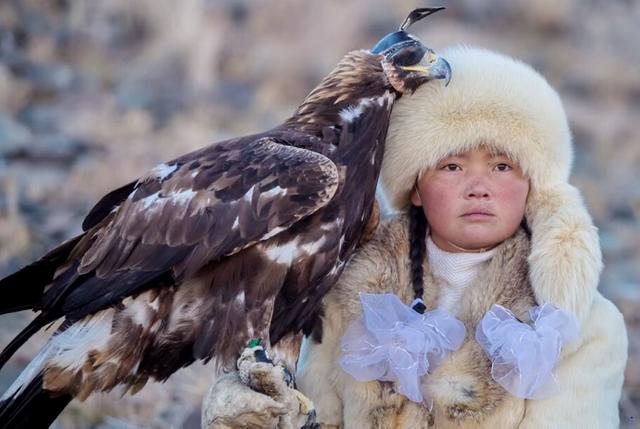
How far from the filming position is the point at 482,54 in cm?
353

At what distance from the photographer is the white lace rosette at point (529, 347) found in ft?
10.0

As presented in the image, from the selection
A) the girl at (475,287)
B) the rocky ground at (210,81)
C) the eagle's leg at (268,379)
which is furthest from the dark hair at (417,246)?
the rocky ground at (210,81)

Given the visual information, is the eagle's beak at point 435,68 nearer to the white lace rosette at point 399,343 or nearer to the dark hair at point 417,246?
the dark hair at point 417,246

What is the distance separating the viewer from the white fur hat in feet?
10.7

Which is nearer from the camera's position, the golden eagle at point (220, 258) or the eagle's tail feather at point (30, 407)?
the golden eagle at point (220, 258)

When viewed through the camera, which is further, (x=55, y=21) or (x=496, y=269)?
(x=55, y=21)

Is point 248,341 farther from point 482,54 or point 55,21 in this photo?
point 55,21

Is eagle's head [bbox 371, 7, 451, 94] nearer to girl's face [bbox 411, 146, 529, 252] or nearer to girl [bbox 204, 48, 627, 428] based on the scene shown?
girl [bbox 204, 48, 627, 428]

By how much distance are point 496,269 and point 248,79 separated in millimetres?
8870

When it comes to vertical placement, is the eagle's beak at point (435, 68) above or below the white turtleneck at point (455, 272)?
above

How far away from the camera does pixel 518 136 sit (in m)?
3.35

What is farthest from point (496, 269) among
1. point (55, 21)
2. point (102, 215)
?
point (55, 21)

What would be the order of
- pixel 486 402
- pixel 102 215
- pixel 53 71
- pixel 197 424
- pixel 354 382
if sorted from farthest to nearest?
pixel 53 71, pixel 197 424, pixel 102 215, pixel 354 382, pixel 486 402

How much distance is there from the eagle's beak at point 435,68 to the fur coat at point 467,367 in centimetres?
59
